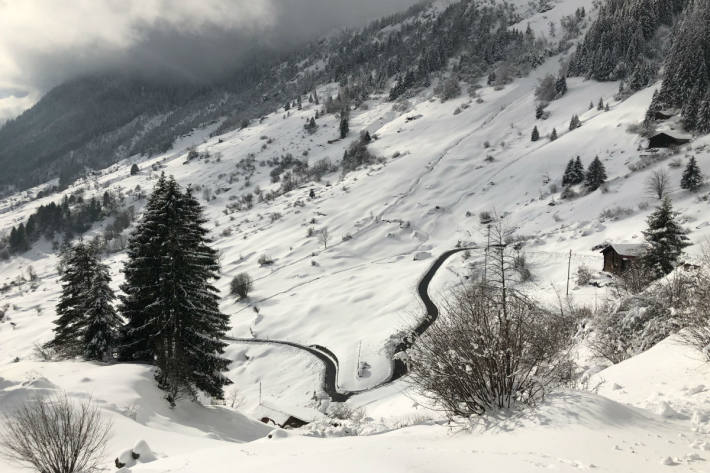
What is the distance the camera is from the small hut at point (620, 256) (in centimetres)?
4112

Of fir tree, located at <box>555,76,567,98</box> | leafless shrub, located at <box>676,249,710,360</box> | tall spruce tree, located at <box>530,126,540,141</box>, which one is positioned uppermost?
fir tree, located at <box>555,76,567,98</box>

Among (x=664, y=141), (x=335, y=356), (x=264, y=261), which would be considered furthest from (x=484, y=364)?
(x=664, y=141)

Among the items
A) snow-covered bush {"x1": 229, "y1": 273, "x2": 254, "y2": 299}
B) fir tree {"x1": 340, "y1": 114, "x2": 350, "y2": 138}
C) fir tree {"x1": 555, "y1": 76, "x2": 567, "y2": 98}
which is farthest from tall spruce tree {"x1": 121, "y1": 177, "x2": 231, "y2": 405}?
fir tree {"x1": 340, "y1": 114, "x2": 350, "y2": 138}

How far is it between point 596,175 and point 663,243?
1421 inches

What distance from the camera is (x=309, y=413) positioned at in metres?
26.2

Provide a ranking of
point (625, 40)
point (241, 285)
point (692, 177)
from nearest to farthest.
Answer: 1. point (692, 177)
2. point (241, 285)
3. point (625, 40)

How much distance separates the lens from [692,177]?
53.7 m

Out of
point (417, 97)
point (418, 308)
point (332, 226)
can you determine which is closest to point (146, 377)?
point (418, 308)

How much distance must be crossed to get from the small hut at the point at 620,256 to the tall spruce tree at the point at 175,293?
3957cm

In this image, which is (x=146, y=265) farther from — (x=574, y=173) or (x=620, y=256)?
(x=574, y=173)

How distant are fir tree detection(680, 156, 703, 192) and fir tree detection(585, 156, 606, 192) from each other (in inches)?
447

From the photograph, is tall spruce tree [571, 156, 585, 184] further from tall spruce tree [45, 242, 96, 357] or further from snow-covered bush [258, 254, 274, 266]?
tall spruce tree [45, 242, 96, 357]

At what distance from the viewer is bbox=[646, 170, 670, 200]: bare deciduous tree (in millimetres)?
54906

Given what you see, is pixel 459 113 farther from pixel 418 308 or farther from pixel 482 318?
pixel 482 318
